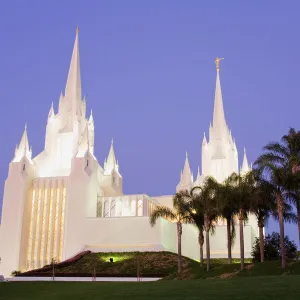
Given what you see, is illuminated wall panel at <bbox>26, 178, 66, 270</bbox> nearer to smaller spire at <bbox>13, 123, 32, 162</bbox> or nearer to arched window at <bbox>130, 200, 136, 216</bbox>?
smaller spire at <bbox>13, 123, 32, 162</bbox>

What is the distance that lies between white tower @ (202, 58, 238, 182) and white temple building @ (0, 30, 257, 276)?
38.0 feet

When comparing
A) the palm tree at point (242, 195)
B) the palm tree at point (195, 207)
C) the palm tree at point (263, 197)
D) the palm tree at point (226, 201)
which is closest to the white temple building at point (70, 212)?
the palm tree at point (195, 207)

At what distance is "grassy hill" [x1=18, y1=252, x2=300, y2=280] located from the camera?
A: 25.3m

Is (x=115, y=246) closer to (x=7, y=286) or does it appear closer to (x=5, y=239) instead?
(x=5, y=239)

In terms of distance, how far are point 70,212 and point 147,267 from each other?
41.2 feet

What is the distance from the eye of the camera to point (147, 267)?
122 ft

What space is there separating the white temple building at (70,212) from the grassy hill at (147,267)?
2525 mm

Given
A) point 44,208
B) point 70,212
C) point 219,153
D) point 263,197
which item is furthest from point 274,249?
point 219,153

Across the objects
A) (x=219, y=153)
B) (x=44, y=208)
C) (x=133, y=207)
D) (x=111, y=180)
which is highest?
(x=219, y=153)

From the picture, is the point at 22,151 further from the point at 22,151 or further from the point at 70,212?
the point at 70,212

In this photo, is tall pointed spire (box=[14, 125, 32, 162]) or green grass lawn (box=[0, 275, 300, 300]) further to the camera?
tall pointed spire (box=[14, 125, 32, 162])

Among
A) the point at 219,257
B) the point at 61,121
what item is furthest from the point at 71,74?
the point at 219,257

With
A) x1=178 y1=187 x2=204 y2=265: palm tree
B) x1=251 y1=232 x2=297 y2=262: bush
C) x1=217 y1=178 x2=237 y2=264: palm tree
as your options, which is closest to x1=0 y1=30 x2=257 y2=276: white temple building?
x1=251 y1=232 x2=297 y2=262: bush

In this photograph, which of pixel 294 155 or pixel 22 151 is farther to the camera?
pixel 22 151
